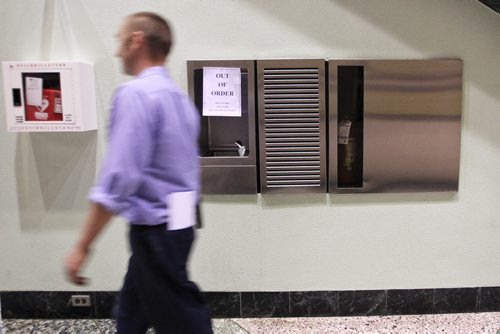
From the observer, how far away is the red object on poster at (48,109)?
88.0 inches

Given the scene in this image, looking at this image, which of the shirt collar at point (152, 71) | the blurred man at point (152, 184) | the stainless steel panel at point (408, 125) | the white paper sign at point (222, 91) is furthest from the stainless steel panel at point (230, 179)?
the shirt collar at point (152, 71)

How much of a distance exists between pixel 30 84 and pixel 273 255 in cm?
172

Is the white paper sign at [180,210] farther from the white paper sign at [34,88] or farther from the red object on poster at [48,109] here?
the white paper sign at [34,88]

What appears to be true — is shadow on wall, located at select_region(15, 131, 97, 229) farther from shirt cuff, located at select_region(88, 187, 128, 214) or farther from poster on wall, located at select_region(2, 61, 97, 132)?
shirt cuff, located at select_region(88, 187, 128, 214)

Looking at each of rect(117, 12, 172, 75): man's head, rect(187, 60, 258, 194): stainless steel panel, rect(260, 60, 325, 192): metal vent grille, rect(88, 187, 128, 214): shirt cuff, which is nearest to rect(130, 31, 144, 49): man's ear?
rect(117, 12, 172, 75): man's head

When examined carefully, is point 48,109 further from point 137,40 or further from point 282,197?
point 282,197

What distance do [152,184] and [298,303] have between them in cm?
148

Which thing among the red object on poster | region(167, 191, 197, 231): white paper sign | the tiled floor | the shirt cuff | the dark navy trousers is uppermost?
the red object on poster

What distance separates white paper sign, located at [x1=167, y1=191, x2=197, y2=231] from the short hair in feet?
1.78

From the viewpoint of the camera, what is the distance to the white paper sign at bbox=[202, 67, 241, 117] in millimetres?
2338

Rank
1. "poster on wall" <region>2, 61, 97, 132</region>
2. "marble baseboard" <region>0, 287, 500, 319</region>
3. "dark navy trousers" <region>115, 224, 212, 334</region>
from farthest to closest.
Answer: "marble baseboard" <region>0, 287, 500, 319</region>, "poster on wall" <region>2, 61, 97, 132</region>, "dark navy trousers" <region>115, 224, 212, 334</region>

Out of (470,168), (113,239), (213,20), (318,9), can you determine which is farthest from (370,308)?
(213,20)

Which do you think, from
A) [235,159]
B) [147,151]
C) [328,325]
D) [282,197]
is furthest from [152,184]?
[328,325]

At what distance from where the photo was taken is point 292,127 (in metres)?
2.37
